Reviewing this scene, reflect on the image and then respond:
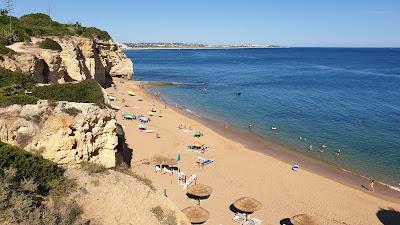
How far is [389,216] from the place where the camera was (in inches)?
808

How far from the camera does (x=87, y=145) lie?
44.8 ft

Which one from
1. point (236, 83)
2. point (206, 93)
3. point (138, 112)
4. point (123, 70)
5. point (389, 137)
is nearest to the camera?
point (389, 137)

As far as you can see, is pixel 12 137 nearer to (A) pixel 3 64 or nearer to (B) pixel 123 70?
(A) pixel 3 64

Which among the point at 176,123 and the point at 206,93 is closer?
the point at 176,123

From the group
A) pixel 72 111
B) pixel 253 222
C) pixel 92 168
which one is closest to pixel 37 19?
pixel 72 111

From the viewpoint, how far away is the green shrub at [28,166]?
10.8 metres

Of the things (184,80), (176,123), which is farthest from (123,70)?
(176,123)

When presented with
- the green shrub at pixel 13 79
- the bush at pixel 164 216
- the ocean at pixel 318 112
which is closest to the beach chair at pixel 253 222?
the bush at pixel 164 216

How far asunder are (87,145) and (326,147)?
24440mm

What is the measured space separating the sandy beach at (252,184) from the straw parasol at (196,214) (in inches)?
42.0

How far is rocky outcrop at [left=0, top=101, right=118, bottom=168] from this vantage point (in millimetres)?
12266

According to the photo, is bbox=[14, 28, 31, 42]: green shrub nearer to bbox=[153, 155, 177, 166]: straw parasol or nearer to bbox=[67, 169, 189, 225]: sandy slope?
bbox=[153, 155, 177, 166]: straw parasol

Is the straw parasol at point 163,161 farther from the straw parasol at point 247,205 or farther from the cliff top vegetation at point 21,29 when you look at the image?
the cliff top vegetation at point 21,29

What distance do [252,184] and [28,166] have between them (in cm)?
1506
